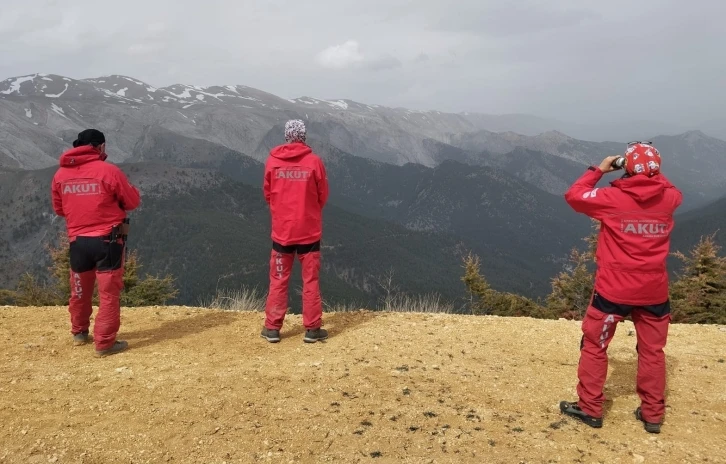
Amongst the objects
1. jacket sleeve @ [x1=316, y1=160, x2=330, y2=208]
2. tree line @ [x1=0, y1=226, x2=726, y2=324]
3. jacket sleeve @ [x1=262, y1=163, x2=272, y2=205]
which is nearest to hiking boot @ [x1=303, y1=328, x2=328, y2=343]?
jacket sleeve @ [x1=316, y1=160, x2=330, y2=208]

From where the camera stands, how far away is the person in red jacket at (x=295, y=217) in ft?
20.2

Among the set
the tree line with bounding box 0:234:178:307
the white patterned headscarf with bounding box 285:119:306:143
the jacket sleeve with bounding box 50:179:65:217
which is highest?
the white patterned headscarf with bounding box 285:119:306:143

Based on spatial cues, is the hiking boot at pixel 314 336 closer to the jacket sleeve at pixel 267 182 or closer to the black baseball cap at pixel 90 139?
the jacket sleeve at pixel 267 182

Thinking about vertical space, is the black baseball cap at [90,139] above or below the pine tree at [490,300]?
above

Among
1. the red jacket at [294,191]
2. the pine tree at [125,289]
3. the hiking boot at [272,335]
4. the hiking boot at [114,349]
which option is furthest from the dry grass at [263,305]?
the pine tree at [125,289]

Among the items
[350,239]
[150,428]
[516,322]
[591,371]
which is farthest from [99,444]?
[350,239]

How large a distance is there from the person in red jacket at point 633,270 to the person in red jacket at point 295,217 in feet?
9.82

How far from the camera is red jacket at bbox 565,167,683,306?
411 centimetres

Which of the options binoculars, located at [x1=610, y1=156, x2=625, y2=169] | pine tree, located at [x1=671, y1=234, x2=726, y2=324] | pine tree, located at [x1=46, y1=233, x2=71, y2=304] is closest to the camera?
binoculars, located at [x1=610, y1=156, x2=625, y2=169]

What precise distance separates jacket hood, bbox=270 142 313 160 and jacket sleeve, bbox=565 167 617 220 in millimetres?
3073

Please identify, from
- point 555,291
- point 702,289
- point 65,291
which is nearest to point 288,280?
point 65,291

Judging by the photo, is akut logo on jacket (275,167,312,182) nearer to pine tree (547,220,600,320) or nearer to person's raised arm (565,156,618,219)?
person's raised arm (565,156,618,219)

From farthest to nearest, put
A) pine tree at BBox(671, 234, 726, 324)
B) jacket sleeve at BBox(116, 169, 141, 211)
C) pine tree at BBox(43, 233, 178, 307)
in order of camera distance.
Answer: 1. pine tree at BBox(671, 234, 726, 324)
2. pine tree at BBox(43, 233, 178, 307)
3. jacket sleeve at BBox(116, 169, 141, 211)

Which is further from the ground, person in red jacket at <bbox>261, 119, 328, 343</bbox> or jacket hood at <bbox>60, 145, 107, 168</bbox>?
jacket hood at <bbox>60, 145, 107, 168</bbox>
